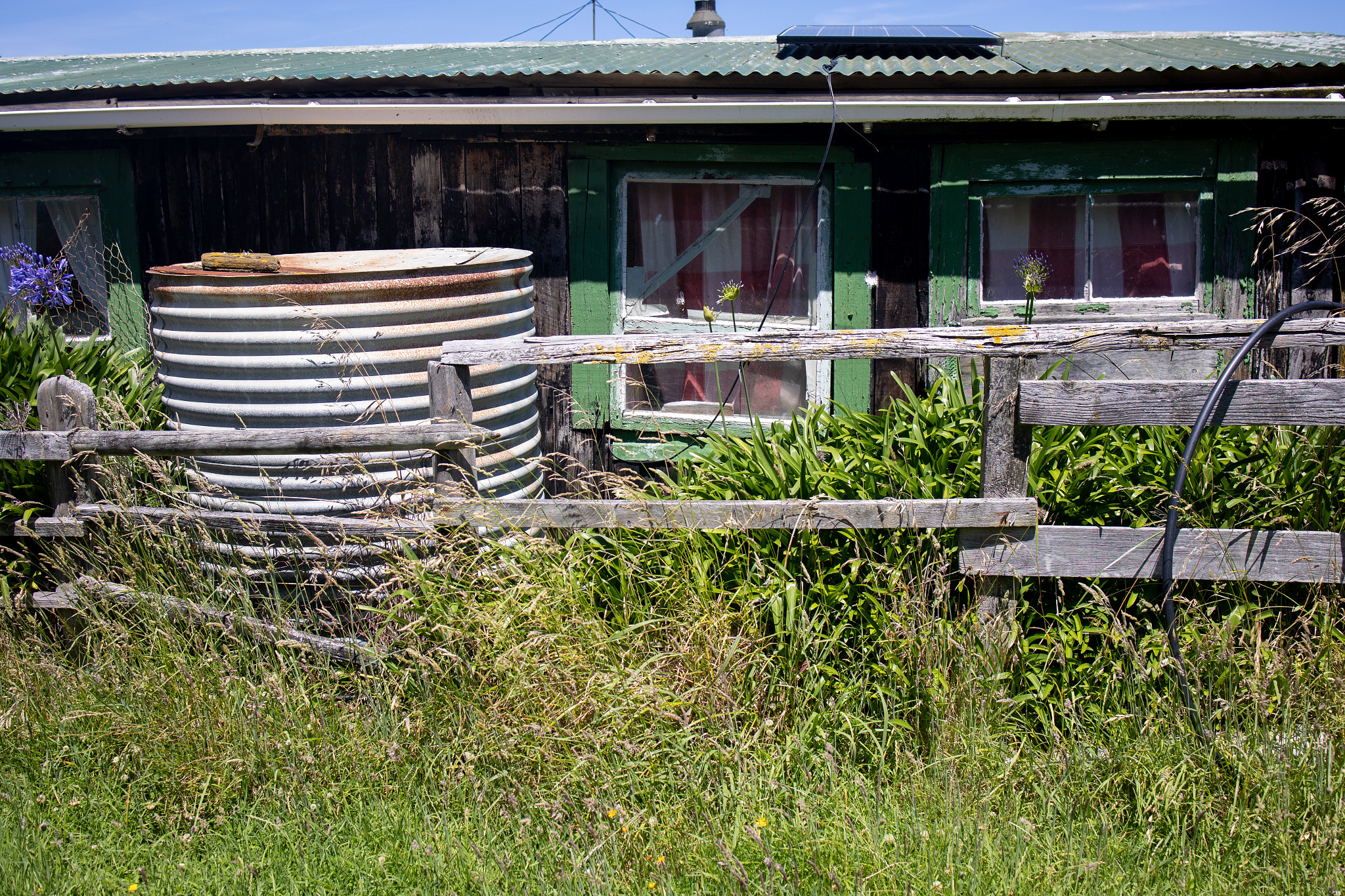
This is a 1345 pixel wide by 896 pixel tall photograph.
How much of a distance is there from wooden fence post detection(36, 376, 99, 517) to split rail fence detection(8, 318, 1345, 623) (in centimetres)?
57

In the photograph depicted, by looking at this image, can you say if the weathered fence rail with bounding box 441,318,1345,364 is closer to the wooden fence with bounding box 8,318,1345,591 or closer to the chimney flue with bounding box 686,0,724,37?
the wooden fence with bounding box 8,318,1345,591

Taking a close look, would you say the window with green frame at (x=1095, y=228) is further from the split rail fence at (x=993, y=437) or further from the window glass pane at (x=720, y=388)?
the split rail fence at (x=993, y=437)

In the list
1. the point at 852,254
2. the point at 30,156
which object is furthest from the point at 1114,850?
the point at 30,156

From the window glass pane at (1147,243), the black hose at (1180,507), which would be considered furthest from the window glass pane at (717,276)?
the black hose at (1180,507)

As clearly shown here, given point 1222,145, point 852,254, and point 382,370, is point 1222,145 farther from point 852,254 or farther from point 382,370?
point 382,370

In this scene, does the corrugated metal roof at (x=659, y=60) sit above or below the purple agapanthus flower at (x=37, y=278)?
above

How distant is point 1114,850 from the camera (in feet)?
7.59

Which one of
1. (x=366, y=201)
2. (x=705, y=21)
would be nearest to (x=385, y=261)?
(x=366, y=201)

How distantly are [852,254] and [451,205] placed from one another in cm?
234

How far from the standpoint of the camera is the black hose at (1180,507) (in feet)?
8.55

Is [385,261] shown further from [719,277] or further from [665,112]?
[719,277]

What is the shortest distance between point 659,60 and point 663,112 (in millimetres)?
1149

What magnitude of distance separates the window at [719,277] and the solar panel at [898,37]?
53.9 inches

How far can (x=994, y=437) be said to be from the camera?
2904 mm
